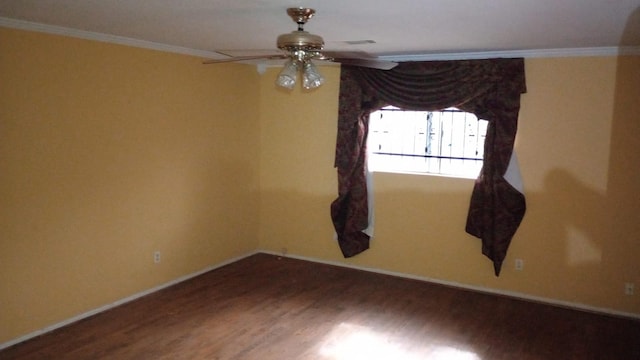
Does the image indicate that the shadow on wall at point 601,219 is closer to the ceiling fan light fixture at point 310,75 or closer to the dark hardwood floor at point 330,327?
the dark hardwood floor at point 330,327

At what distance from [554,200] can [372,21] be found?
2520mm

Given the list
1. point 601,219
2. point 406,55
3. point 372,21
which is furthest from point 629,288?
point 372,21

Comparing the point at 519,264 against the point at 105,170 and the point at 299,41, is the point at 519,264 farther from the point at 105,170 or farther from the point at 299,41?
the point at 105,170

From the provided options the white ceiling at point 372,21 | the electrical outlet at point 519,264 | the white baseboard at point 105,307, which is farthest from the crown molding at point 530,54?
the white baseboard at point 105,307

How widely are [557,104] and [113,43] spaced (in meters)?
3.81

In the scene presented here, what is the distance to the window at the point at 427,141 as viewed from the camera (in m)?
4.81

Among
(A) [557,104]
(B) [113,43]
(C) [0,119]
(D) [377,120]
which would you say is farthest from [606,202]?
(C) [0,119]

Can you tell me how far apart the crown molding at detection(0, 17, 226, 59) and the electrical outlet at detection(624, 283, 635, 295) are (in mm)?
4322

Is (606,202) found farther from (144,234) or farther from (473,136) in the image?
(144,234)

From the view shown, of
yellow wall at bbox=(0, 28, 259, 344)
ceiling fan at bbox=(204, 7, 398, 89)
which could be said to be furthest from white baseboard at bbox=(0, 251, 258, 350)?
ceiling fan at bbox=(204, 7, 398, 89)

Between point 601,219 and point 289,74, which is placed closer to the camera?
point 289,74

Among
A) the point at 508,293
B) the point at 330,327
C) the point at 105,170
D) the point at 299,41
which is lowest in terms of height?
the point at 330,327

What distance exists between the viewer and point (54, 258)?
3691mm

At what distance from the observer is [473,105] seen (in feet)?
14.9
